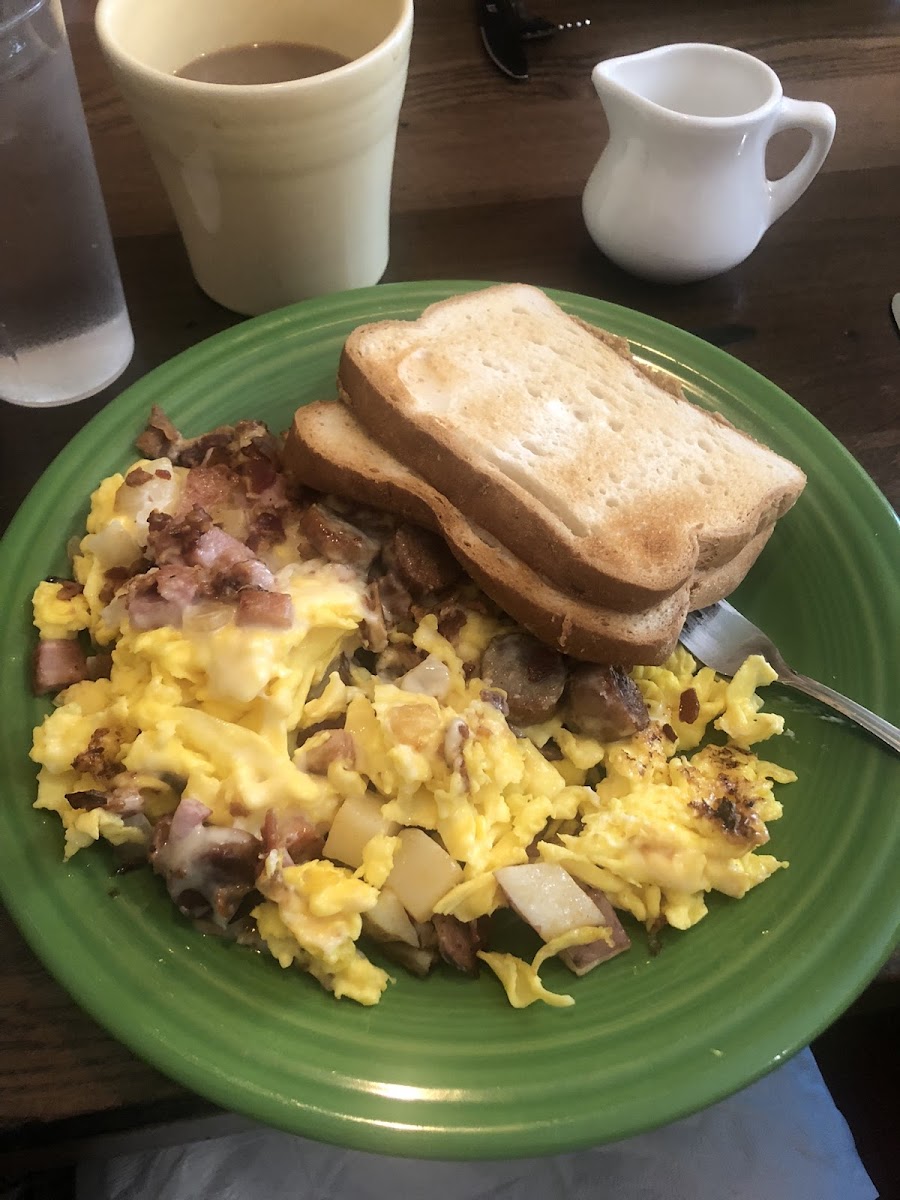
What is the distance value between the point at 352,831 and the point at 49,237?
1052mm

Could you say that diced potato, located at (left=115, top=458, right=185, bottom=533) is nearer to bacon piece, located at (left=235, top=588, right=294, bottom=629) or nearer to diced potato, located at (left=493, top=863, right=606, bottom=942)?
bacon piece, located at (left=235, top=588, right=294, bottom=629)

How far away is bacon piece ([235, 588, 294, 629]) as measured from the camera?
117 cm

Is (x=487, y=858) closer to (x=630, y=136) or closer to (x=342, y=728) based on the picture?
(x=342, y=728)

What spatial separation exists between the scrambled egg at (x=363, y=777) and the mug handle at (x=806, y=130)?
3.40 ft

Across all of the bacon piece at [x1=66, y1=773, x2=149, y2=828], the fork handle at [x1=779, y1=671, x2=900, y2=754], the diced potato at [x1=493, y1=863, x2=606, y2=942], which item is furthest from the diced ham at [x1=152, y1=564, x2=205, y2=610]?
the fork handle at [x1=779, y1=671, x2=900, y2=754]

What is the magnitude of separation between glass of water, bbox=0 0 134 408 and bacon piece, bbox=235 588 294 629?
0.67 m

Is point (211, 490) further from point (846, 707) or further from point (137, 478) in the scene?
point (846, 707)

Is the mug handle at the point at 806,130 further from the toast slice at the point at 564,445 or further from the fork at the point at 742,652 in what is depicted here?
the fork at the point at 742,652

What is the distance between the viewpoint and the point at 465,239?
190cm

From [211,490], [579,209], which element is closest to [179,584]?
[211,490]

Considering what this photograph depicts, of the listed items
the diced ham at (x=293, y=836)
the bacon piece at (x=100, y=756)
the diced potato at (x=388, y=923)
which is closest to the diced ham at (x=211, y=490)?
the bacon piece at (x=100, y=756)

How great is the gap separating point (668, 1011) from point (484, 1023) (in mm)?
210

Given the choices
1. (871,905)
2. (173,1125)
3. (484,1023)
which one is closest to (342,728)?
(484,1023)

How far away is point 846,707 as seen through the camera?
1.24 meters
